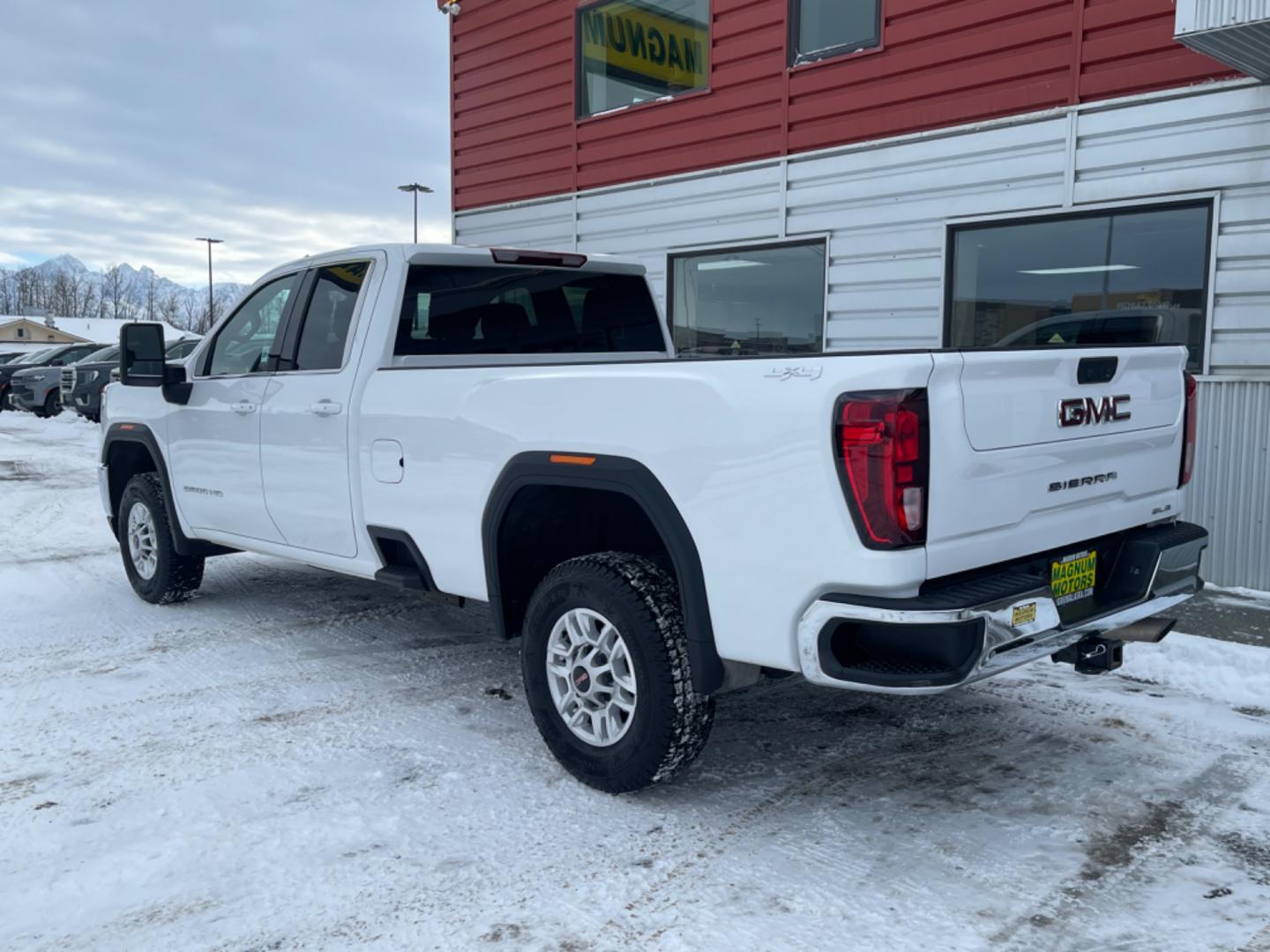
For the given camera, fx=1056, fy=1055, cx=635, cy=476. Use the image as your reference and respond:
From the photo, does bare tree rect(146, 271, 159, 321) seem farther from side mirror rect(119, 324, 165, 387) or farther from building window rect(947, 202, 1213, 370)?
building window rect(947, 202, 1213, 370)

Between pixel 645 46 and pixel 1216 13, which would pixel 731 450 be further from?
pixel 645 46

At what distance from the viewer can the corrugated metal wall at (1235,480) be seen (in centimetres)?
651

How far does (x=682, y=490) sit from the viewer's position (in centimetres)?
330

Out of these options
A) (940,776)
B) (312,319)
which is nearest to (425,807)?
(940,776)

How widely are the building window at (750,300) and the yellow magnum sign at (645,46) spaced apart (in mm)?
1695

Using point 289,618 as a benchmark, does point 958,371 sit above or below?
above

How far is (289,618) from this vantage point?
20.2 ft

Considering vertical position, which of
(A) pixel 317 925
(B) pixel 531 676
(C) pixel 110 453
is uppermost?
(C) pixel 110 453

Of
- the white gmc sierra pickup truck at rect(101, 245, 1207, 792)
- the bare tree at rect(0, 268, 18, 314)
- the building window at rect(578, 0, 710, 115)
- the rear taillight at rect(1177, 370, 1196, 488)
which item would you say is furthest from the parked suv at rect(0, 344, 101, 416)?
the bare tree at rect(0, 268, 18, 314)

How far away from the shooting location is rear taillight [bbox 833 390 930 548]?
282 centimetres

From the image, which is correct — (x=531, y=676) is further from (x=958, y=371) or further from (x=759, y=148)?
(x=759, y=148)

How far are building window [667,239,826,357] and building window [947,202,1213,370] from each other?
136 centimetres

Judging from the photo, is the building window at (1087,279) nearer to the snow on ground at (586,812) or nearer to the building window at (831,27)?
the building window at (831,27)

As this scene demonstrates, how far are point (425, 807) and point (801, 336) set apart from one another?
626 cm
